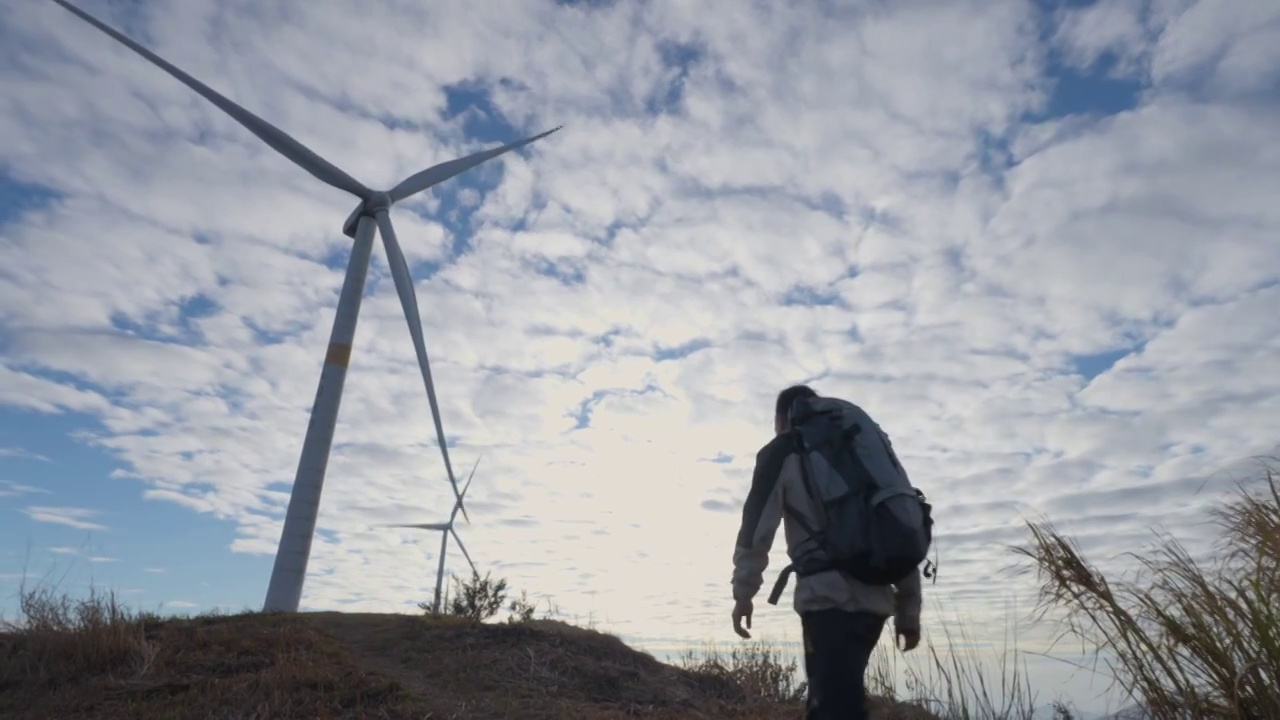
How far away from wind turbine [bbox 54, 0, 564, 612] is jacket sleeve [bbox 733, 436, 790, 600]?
10844 millimetres

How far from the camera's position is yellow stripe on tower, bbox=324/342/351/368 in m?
17.1

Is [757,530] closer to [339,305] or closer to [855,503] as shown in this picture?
[855,503]

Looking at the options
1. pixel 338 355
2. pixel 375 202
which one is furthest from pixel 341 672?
pixel 375 202

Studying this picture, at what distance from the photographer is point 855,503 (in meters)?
4.55

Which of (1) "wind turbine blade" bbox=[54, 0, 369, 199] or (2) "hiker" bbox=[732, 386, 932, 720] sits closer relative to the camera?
(2) "hiker" bbox=[732, 386, 932, 720]

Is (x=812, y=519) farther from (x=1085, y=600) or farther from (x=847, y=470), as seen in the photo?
(x=1085, y=600)

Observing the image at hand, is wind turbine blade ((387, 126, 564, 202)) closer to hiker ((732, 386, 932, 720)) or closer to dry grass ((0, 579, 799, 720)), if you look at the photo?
dry grass ((0, 579, 799, 720))

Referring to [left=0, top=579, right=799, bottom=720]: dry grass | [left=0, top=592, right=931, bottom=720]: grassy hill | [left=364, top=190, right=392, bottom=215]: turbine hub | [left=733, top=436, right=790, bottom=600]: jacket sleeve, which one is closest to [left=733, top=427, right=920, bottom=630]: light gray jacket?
[left=733, top=436, right=790, bottom=600]: jacket sleeve

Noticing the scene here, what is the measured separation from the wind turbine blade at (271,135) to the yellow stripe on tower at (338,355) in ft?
16.4

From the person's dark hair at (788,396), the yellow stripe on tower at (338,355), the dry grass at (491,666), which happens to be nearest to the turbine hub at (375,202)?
the yellow stripe on tower at (338,355)

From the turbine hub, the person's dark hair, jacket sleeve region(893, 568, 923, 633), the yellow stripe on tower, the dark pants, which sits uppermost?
the turbine hub

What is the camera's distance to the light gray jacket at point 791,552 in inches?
177

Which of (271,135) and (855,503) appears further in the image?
(271,135)

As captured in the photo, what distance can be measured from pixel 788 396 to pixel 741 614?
134 centimetres
